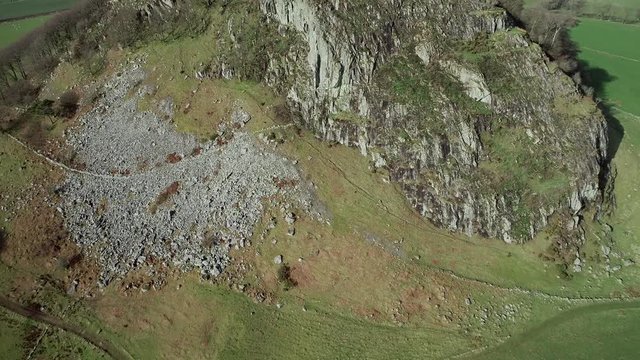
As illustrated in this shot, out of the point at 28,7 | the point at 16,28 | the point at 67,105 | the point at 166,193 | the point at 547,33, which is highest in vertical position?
the point at 547,33

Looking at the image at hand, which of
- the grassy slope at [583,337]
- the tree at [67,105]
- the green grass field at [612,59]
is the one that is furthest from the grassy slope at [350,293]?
the green grass field at [612,59]

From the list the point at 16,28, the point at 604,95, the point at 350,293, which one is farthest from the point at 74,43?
the point at 604,95

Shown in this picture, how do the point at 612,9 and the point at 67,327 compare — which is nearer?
the point at 67,327

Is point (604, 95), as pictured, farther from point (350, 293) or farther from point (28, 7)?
point (28, 7)

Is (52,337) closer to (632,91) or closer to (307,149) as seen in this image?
(307,149)

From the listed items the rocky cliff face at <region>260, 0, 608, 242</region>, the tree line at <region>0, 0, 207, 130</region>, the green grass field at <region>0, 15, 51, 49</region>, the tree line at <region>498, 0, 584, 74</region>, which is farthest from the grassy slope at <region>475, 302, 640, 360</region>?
the green grass field at <region>0, 15, 51, 49</region>

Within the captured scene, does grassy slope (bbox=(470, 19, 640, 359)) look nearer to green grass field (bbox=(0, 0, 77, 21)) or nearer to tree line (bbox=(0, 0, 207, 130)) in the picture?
tree line (bbox=(0, 0, 207, 130))
